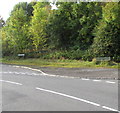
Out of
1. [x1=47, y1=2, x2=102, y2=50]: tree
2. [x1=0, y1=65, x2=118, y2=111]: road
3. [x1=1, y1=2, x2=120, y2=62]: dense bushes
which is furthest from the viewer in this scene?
[x1=47, y1=2, x2=102, y2=50]: tree

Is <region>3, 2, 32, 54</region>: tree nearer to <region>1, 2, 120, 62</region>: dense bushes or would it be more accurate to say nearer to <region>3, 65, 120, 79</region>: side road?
<region>1, 2, 120, 62</region>: dense bushes

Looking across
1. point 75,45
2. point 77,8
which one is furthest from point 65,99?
point 77,8

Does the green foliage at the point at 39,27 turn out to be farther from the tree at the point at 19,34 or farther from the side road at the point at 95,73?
the side road at the point at 95,73

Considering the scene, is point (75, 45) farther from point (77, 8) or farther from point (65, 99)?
point (65, 99)

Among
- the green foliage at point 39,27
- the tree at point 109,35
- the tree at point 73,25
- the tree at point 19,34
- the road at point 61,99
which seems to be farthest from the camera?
the tree at point 19,34

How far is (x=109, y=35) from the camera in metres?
19.8

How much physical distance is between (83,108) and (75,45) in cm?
2003

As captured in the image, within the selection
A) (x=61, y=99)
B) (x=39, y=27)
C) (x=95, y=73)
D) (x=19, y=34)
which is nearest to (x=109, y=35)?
(x=95, y=73)

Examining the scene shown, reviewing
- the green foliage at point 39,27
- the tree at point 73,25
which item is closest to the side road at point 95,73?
the tree at point 73,25

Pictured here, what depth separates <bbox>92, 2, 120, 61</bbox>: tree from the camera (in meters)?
19.6

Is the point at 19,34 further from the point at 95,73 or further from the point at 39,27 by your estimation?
the point at 95,73

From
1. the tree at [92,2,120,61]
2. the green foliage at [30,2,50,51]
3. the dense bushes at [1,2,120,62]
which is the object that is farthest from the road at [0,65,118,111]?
the green foliage at [30,2,50,51]

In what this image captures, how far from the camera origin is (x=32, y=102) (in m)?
7.27

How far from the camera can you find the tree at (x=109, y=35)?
19.6 metres
